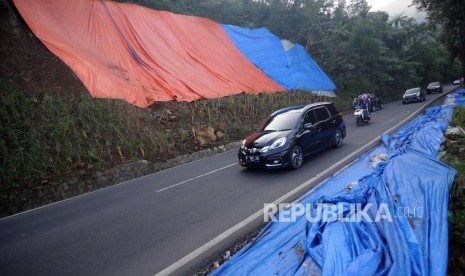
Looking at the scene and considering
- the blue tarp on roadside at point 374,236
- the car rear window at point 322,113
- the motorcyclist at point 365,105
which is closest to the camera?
the blue tarp on roadside at point 374,236

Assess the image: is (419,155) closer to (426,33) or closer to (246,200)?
(246,200)

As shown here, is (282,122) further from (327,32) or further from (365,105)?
(327,32)

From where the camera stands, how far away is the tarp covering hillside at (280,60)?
85.2ft

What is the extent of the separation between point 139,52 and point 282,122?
41.9ft

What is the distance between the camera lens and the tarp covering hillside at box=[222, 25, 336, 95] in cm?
2597

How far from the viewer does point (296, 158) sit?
866cm

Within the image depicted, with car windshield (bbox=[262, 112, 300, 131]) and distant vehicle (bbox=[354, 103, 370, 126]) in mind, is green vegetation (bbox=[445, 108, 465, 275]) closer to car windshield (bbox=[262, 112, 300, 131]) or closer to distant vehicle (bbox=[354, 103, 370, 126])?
car windshield (bbox=[262, 112, 300, 131])

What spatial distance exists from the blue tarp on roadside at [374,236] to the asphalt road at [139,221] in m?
1.22

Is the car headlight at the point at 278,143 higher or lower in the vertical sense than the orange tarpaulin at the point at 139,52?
lower

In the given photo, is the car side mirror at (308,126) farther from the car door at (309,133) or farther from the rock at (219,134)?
the rock at (219,134)

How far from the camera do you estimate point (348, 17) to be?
41.1 meters

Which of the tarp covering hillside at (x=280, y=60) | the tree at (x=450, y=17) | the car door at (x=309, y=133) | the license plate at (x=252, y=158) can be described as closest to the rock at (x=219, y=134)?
the car door at (x=309, y=133)

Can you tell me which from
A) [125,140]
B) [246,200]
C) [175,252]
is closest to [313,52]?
[125,140]

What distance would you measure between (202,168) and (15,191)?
210 inches
